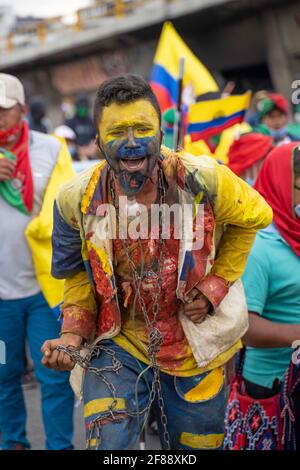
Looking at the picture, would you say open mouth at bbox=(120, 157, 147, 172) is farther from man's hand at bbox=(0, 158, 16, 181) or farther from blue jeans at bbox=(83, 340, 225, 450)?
man's hand at bbox=(0, 158, 16, 181)

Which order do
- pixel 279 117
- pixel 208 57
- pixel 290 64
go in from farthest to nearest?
pixel 208 57
pixel 290 64
pixel 279 117

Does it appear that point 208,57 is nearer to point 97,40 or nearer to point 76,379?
point 97,40

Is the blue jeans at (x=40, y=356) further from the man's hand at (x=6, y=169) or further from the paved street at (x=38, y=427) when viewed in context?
the man's hand at (x=6, y=169)

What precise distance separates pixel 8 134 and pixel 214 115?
232cm

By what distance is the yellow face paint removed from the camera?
279 centimetres

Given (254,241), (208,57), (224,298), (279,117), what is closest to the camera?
(224,298)

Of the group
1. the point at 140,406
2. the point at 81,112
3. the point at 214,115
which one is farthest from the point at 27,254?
the point at 81,112

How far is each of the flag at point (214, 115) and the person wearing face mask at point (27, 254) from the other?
1.93m

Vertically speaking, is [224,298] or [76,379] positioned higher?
[224,298]

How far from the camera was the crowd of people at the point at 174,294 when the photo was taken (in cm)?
288

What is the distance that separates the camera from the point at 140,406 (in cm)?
301

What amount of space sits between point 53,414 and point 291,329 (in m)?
1.62

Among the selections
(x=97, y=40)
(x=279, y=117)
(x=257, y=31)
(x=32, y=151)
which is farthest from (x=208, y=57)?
(x=32, y=151)

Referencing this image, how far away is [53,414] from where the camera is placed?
4359 mm
